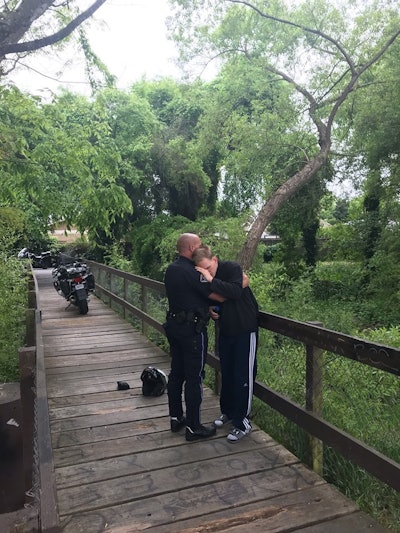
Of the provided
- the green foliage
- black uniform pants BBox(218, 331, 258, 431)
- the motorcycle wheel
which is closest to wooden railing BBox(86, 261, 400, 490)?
black uniform pants BBox(218, 331, 258, 431)

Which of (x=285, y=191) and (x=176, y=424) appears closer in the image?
(x=176, y=424)

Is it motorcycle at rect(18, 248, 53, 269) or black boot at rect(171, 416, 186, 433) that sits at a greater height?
black boot at rect(171, 416, 186, 433)

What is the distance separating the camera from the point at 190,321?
3.67m

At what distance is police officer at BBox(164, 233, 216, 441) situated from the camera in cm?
368

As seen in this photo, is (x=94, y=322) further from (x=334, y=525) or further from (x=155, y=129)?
(x=155, y=129)

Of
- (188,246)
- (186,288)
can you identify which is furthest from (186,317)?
(188,246)

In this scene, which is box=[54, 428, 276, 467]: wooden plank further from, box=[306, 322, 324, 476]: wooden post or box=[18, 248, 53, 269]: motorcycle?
box=[18, 248, 53, 269]: motorcycle

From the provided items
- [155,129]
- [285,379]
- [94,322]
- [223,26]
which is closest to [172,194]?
[155,129]

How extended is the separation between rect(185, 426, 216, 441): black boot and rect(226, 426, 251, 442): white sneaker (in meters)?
0.15

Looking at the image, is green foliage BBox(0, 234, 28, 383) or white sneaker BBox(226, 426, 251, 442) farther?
green foliage BBox(0, 234, 28, 383)

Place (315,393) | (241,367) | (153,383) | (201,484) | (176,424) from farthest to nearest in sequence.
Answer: (153,383)
(176,424)
(241,367)
(315,393)
(201,484)

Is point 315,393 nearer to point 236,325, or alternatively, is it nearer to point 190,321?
point 236,325

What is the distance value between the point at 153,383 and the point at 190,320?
158 cm

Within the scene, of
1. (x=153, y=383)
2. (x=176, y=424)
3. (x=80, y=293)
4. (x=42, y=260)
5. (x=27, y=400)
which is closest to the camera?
(x=27, y=400)
